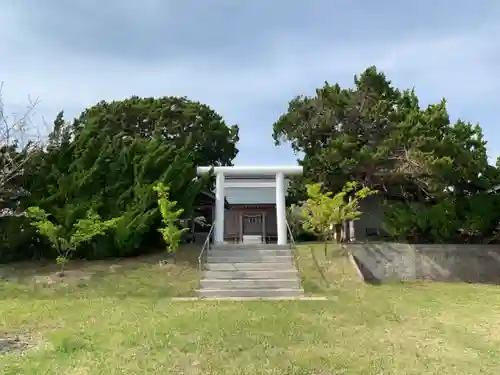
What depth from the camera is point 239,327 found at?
8.07 meters

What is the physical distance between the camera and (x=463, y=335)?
772 cm

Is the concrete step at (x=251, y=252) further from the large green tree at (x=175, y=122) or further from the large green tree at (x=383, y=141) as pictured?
the large green tree at (x=175, y=122)

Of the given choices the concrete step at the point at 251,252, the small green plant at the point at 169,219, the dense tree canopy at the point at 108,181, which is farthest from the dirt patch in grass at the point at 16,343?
the concrete step at the point at 251,252

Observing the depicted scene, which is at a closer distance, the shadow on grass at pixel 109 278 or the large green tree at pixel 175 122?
the shadow on grass at pixel 109 278

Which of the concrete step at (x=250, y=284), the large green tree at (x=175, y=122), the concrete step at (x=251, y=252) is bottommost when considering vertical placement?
the concrete step at (x=250, y=284)

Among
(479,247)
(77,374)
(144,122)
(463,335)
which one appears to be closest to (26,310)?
(77,374)

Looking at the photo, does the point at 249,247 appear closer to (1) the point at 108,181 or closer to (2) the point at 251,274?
(2) the point at 251,274

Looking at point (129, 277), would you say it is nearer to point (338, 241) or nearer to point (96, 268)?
point (96, 268)

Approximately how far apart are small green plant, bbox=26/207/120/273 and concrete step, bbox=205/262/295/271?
3.43 metres

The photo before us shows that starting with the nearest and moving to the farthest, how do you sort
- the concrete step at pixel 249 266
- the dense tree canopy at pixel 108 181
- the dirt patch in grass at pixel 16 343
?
the dirt patch in grass at pixel 16 343
the concrete step at pixel 249 266
the dense tree canopy at pixel 108 181

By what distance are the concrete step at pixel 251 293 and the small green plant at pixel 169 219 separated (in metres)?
2.37

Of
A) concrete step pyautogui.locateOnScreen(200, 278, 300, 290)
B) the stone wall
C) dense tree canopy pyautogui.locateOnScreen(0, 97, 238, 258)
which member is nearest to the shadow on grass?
concrete step pyautogui.locateOnScreen(200, 278, 300, 290)

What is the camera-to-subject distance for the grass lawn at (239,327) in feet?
19.5

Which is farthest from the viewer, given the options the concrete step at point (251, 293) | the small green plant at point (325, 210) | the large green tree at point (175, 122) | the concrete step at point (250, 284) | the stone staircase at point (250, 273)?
the large green tree at point (175, 122)
